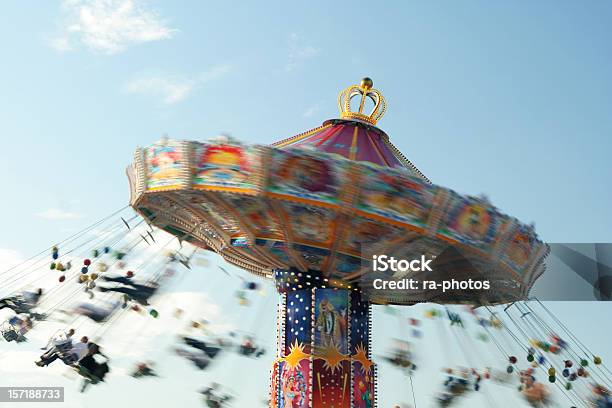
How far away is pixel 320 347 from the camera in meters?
17.9

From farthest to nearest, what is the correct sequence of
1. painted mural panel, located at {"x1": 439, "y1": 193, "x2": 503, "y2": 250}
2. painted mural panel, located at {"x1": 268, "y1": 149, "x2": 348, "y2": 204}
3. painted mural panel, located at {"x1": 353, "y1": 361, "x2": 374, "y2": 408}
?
painted mural panel, located at {"x1": 353, "y1": 361, "x2": 374, "y2": 408} → painted mural panel, located at {"x1": 439, "y1": 193, "x2": 503, "y2": 250} → painted mural panel, located at {"x1": 268, "y1": 149, "x2": 348, "y2": 204}

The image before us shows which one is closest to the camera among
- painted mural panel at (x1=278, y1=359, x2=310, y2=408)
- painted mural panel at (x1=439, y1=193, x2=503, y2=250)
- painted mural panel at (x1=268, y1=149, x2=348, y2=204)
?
painted mural panel at (x1=268, y1=149, x2=348, y2=204)

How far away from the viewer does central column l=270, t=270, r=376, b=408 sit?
698 inches

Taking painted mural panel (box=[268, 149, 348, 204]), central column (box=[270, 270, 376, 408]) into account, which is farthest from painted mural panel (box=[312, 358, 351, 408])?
painted mural panel (box=[268, 149, 348, 204])

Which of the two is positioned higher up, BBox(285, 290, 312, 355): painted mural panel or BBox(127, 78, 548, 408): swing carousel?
BBox(127, 78, 548, 408): swing carousel

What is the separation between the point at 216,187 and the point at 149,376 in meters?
4.92

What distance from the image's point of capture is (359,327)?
18.6 m

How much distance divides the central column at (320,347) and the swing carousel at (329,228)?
0.08 ft

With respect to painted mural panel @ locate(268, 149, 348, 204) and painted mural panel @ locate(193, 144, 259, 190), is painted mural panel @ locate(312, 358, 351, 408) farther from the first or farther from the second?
painted mural panel @ locate(193, 144, 259, 190)

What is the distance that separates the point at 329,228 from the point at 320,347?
2.92 m

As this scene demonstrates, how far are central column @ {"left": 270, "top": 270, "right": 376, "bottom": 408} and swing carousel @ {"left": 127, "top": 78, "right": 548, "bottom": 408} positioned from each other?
3cm

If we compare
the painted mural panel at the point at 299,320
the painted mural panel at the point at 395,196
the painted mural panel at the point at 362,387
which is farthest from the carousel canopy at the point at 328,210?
the painted mural panel at the point at 362,387

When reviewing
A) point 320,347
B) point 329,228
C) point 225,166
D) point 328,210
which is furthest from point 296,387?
point 225,166

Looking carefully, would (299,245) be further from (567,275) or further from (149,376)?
(567,275)
